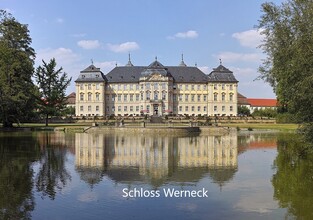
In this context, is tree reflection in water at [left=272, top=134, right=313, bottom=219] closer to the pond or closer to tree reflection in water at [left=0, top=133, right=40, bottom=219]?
the pond

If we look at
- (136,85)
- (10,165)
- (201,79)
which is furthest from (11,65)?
(201,79)

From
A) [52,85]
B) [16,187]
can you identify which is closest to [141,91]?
[52,85]

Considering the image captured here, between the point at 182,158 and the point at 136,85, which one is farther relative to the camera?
the point at 136,85

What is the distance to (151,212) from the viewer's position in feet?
29.8

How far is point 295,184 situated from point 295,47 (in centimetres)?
786

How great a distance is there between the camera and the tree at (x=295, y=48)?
17.5 m

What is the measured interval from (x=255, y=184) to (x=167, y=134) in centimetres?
2739

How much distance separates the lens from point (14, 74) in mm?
42375

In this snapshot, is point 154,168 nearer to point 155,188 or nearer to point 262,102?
point 155,188

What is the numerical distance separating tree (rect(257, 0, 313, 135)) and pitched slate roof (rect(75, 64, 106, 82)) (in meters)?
64.7

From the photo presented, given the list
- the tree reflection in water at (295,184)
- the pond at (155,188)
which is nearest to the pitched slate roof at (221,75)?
the tree reflection in water at (295,184)

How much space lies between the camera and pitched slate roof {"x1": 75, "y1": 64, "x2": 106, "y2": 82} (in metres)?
85.2

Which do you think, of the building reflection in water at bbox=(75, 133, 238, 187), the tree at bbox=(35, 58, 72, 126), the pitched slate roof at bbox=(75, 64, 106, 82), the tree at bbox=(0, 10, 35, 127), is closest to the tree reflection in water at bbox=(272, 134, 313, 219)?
the building reflection in water at bbox=(75, 133, 238, 187)

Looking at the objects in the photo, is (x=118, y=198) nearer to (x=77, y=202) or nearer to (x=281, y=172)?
(x=77, y=202)
